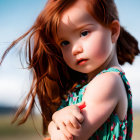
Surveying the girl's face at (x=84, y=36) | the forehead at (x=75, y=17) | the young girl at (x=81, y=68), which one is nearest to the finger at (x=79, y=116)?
the young girl at (x=81, y=68)

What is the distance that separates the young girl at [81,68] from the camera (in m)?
1.15

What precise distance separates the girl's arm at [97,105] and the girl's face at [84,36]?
0.16m

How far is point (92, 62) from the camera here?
134 cm

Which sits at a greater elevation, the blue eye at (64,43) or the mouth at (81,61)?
the blue eye at (64,43)

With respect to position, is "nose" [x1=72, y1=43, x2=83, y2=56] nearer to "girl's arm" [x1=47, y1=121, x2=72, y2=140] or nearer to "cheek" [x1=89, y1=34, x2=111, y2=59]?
"cheek" [x1=89, y1=34, x2=111, y2=59]

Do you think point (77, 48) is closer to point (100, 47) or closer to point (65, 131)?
point (100, 47)

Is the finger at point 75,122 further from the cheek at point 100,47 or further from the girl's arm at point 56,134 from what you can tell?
the cheek at point 100,47

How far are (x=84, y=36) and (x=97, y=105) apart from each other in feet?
1.15

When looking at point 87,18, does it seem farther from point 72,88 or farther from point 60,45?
point 72,88

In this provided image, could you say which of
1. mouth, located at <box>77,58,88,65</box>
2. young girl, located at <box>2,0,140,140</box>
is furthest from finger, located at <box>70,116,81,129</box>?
mouth, located at <box>77,58,88,65</box>

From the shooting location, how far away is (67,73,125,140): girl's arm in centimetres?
113

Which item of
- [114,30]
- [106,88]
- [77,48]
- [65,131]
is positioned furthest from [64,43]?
[65,131]

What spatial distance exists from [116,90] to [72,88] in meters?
0.45

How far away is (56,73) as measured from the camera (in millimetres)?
1634
